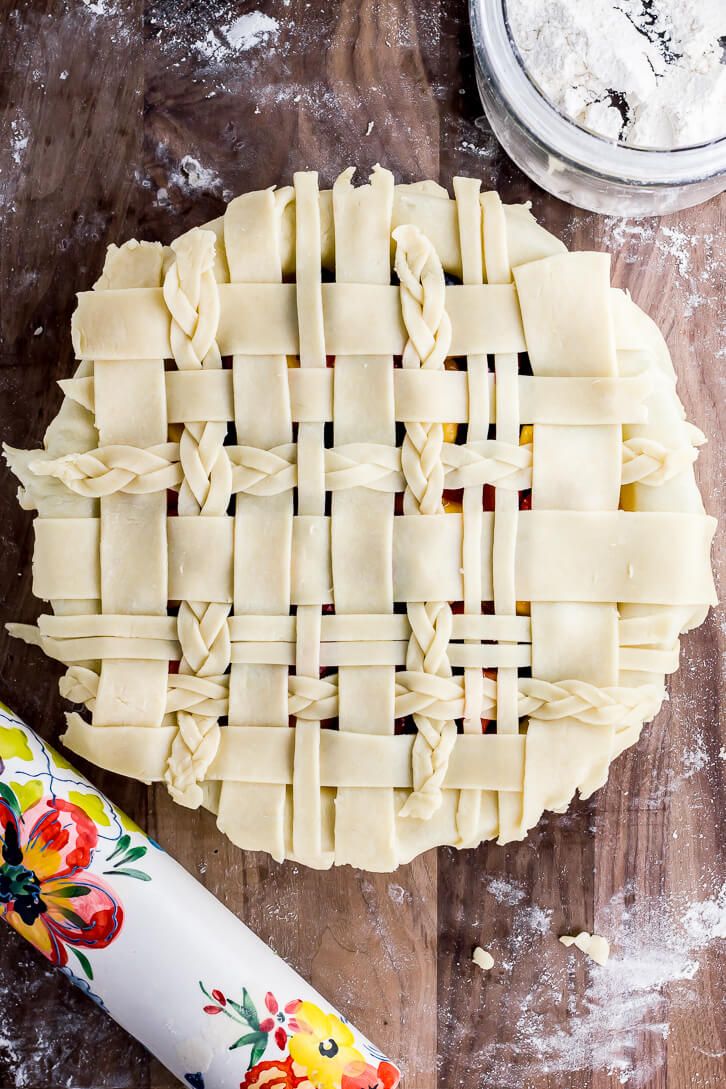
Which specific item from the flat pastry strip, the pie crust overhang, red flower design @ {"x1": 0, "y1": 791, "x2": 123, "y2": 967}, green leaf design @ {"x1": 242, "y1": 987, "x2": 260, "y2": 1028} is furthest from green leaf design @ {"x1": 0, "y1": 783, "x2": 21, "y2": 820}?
the flat pastry strip

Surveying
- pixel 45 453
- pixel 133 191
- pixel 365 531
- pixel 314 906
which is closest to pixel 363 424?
pixel 365 531

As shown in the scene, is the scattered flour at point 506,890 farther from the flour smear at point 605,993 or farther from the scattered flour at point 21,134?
the scattered flour at point 21,134

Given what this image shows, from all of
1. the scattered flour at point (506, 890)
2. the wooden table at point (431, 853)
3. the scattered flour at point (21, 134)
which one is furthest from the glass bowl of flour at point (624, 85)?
the scattered flour at point (506, 890)

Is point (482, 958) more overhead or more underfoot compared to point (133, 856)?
more underfoot

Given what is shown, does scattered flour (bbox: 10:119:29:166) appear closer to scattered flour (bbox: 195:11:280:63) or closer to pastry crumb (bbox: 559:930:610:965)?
scattered flour (bbox: 195:11:280:63)

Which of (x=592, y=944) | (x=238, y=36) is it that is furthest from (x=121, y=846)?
(x=238, y=36)

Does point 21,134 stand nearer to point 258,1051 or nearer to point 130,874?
point 130,874
